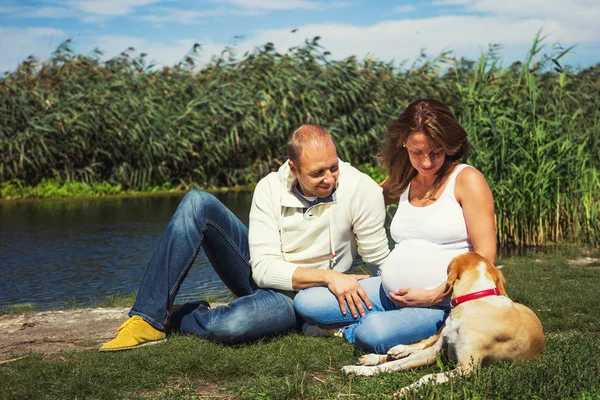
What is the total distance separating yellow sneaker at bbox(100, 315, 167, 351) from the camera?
3877mm

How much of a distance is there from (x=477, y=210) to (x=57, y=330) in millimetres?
2664

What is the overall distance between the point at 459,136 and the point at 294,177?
92 cm

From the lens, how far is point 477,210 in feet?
11.7

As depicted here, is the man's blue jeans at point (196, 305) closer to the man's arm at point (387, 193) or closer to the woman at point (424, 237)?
the woman at point (424, 237)

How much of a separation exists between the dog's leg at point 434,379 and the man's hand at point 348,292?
83 centimetres

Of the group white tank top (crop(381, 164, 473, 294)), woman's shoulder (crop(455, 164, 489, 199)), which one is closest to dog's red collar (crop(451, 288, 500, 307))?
white tank top (crop(381, 164, 473, 294))

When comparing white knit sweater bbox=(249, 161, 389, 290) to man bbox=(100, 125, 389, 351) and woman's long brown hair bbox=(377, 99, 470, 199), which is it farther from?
woman's long brown hair bbox=(377, 99, 470, 199)

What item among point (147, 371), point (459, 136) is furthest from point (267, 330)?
point (459, 136)

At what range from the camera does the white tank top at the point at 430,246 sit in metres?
3.57

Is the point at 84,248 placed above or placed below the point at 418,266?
below

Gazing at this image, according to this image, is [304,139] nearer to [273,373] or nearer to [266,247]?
[266,247]

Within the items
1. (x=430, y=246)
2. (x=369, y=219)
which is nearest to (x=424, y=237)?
(x=430, y=246)

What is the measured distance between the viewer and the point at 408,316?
3.63 meters

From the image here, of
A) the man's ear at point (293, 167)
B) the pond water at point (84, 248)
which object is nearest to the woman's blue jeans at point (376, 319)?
the man's ear at point (293, 167)
